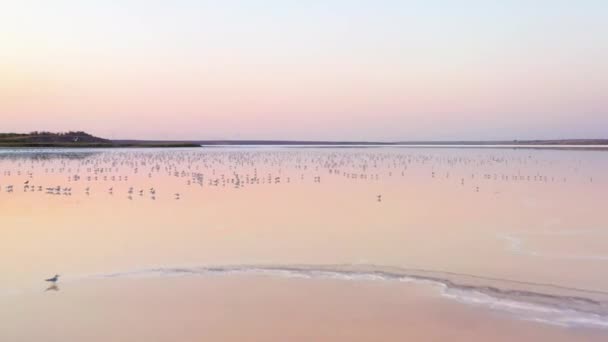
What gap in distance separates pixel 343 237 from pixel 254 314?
16.9 ft

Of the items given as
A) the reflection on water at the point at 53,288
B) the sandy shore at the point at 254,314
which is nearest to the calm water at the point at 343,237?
the reflection on water at the point at 53,288

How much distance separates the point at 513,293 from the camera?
8.21 metres

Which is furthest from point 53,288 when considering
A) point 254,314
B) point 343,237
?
point 343,237

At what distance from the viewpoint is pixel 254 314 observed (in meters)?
7.38

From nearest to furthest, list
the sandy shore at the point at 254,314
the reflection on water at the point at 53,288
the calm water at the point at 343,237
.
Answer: the sandy shore at the point at 254,314
the reflection on water at the point at 53,288
the calm water at the point at 343,237

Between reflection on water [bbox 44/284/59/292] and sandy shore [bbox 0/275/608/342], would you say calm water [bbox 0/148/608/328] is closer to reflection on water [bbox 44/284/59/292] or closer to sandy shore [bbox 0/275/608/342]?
reflection on water [bbox 44/284/59/292]

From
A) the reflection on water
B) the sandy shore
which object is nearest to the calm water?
the reflection on water

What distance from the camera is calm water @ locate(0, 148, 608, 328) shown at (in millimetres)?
8852

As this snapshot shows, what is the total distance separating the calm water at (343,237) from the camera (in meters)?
8.85

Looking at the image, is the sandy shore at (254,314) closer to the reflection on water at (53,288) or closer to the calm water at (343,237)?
the reflection on water at (53,288)

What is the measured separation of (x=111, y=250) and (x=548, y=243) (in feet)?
26.6

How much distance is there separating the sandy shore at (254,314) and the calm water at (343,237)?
46cm

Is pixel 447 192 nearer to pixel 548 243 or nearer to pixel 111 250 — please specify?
pixel 548 243

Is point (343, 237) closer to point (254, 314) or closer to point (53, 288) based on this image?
point (254, 314)
